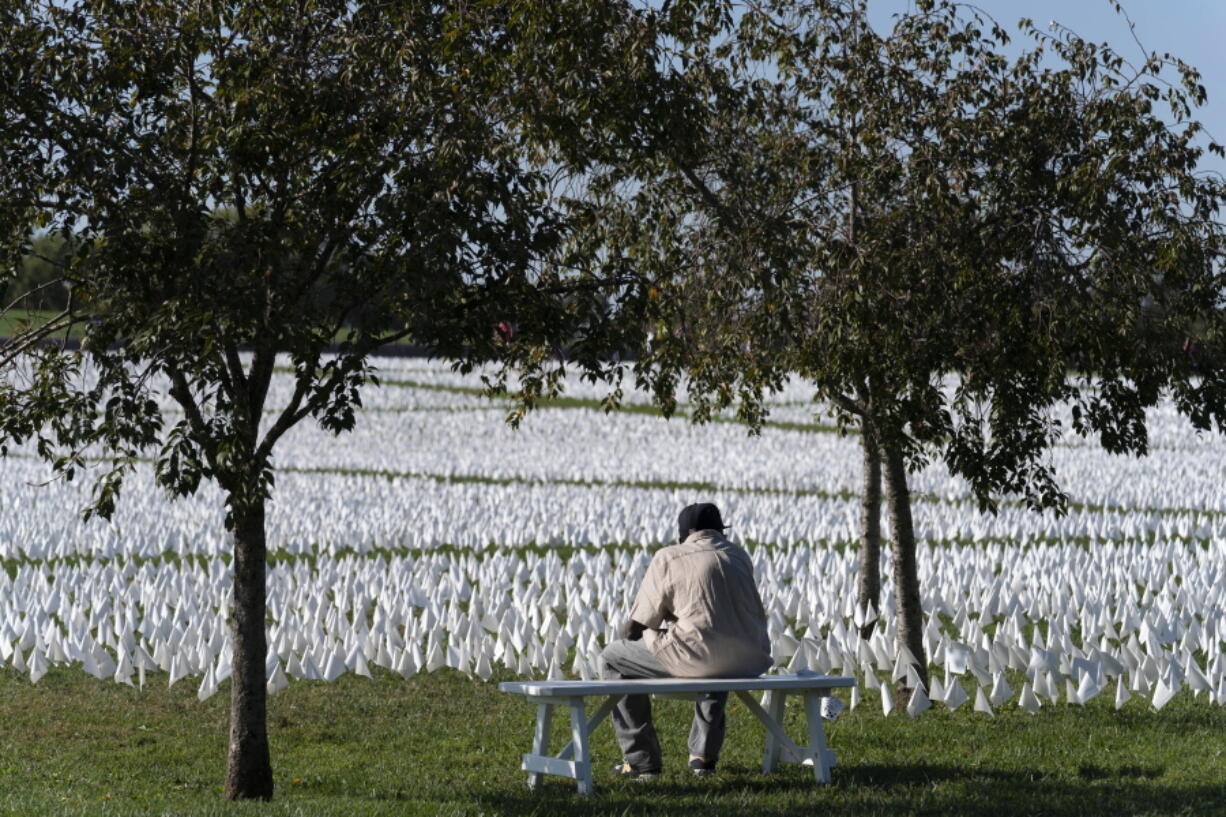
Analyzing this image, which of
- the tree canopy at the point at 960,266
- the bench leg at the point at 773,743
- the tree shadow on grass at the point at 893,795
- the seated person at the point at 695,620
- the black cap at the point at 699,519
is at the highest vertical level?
the tree canopy at the point at 960,266

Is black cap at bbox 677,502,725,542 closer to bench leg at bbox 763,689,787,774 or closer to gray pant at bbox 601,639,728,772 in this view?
gray pant at bbox 601,639,728,772

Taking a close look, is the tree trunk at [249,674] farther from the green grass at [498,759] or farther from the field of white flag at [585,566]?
the field of white flag at [585,566]

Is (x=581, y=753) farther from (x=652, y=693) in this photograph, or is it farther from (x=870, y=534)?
(x=870, y=534)

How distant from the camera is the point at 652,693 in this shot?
714 cm

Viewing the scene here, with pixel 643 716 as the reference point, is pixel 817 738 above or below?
below

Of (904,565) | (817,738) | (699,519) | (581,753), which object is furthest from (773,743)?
(904,565)

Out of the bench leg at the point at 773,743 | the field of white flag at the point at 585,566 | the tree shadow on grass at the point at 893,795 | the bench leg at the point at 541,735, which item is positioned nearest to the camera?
the tree shadow on grass at the point at 893,795

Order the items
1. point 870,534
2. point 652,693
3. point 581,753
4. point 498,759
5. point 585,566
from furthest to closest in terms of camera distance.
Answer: point 585,566 → point 870,534 → point 498,759 → point 581,753 → point 652,693

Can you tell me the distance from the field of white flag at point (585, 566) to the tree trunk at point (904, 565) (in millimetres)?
340

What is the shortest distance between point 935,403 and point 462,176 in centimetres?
336

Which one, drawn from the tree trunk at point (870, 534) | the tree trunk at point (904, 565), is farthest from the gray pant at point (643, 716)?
the tree trunk at point (870, 534)

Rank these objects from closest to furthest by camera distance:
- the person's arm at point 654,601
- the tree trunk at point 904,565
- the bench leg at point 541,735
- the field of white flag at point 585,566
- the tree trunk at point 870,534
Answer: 1. the person's arm at point 654,601
2. the bench leg at point 541,735
3. the tree trunk at point 904,565
4. the field of white flag at point 585,566
5. the tree trunk at point 870,534

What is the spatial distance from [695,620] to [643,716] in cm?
73

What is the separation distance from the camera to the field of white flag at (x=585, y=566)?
11469 millimetres
